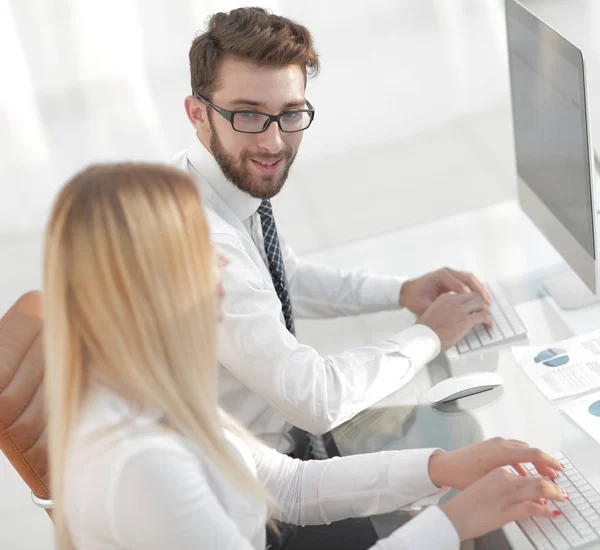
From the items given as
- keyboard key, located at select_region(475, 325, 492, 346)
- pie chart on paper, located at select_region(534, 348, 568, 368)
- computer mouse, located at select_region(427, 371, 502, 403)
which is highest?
keyboard key, located at select_region(475, 325, 492, 346)

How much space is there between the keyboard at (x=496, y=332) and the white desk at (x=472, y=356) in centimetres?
2

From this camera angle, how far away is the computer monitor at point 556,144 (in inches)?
57.9

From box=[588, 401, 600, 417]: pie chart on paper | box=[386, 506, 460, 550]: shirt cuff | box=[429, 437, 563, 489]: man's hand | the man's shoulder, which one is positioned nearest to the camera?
box=[386, 506, 460, 550]: shirt cuff

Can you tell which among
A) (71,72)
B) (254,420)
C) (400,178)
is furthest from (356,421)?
(71,72)

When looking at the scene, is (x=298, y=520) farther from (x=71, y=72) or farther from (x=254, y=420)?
(x=71, y=72)

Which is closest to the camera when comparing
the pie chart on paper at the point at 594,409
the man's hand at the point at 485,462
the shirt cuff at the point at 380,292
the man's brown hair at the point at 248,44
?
the man's hand at the point at 485,462

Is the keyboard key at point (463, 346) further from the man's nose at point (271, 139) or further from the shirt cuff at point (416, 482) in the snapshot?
the man's nose at point (271, 139)

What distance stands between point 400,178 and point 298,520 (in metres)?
2.52

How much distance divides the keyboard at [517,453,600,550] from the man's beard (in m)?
0.77

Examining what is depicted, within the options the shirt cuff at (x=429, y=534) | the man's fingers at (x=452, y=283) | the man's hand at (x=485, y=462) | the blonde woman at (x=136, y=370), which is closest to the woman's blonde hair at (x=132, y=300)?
the blonde woman at (x=136, y=370)

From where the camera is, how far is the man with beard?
145cm

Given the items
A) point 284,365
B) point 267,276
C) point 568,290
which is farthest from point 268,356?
point 568,290

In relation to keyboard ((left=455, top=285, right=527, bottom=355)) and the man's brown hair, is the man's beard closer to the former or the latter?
the man's brown hair

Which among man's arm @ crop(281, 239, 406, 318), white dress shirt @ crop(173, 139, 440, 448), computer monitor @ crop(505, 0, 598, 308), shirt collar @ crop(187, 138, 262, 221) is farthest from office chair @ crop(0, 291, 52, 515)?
computer monitor @ crop(505, 0, 598, 308)
